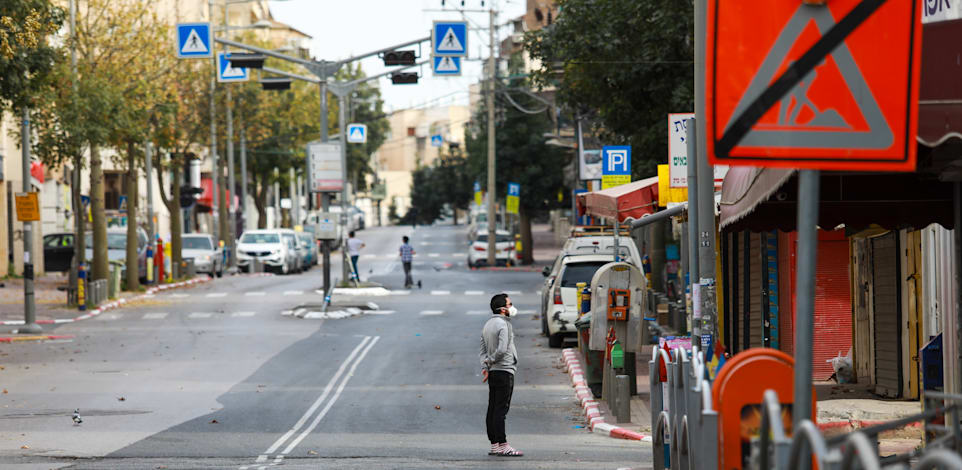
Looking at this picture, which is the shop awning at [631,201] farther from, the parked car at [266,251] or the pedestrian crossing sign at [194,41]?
the parked car at [266,251]

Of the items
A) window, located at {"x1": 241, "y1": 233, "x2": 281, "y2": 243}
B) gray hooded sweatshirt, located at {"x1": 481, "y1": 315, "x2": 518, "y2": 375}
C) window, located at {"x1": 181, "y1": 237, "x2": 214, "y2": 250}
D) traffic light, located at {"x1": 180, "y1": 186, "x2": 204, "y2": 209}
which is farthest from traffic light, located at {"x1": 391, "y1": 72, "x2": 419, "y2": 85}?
traffic light, located at {"x1": 180, "y1": 186, "x2": 204, "y2": 209}

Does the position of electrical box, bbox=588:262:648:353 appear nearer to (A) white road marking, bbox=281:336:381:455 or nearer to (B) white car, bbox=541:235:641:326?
(A) white road marking, bbox=281:336:381:455

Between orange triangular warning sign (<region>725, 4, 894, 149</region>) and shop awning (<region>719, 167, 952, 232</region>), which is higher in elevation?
orange triangular warning sign (<region>725, 4, 894, 149</region>)

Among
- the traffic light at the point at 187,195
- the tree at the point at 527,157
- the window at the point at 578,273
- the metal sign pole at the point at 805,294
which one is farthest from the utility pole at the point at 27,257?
the tree at the point at 527,157

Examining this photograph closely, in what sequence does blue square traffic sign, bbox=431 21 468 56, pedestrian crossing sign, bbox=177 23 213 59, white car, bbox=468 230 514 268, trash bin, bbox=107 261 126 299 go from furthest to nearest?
white car, bbox=468 230 514 268, trash bin, bbox=107 261 126 299, blue square traffic sign, bbox=431 21 468 56, pedestrian crossing sign, bbox=177 23 213 59

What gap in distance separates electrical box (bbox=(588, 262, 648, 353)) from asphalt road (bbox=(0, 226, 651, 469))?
102 centimetres

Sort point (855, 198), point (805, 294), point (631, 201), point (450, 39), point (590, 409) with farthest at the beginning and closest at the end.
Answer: point (450, 39) < point (631, 201) < point (590, 409) < point (855, 198) < point (805, 294)

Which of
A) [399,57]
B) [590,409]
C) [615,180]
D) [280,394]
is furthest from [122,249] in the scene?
[590,409]

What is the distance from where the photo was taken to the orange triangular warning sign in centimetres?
524

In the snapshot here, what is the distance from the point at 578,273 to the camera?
81.3ft

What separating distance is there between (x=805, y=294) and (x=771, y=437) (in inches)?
61.3

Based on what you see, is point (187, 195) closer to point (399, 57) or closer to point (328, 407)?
point (399, 57)

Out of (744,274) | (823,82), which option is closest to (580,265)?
(744,274)

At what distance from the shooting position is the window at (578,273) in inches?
968
